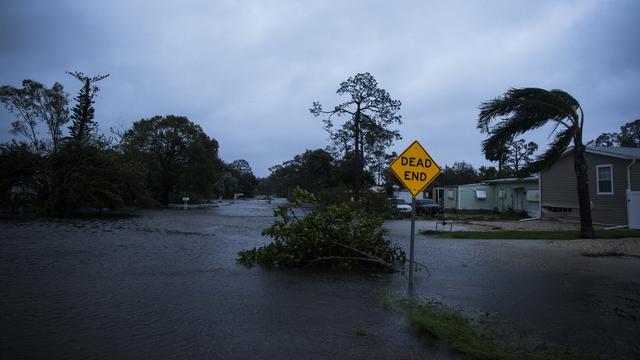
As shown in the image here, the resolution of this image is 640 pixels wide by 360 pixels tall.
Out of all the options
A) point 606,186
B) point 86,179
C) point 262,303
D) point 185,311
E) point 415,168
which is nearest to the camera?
point 185,311

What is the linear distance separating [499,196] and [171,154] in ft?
124

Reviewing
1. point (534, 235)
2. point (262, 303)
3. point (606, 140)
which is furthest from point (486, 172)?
point (262, 303)

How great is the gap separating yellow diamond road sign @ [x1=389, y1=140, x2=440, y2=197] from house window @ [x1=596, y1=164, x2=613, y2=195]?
18.8m

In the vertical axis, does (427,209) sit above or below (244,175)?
below

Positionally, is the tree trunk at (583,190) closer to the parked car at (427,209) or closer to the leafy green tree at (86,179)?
the parked car at (427,209)

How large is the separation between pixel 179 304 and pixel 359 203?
93.1 feet

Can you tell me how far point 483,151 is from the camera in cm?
1748

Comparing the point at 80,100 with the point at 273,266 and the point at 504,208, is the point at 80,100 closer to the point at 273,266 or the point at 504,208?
the point at 504,208

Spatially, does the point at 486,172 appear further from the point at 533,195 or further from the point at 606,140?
the point at 533,195

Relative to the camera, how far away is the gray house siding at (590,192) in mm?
22562

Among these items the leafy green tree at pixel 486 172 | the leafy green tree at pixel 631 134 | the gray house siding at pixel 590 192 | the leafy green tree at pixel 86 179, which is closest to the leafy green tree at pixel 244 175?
the leafy green tree at pixel 486 172

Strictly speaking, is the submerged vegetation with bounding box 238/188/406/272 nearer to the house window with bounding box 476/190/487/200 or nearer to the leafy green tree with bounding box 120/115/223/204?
the house window with bounding box 476/190/487/200

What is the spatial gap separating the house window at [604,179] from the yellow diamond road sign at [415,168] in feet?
61.8

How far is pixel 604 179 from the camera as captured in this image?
76.9 ft
